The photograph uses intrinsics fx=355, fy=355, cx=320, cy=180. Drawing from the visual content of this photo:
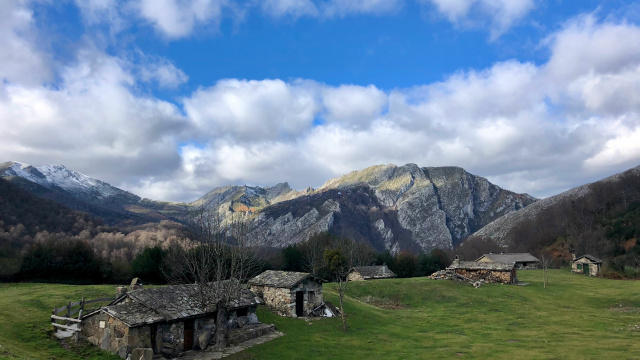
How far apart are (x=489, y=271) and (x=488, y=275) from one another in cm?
68

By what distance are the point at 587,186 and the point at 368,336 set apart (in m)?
204

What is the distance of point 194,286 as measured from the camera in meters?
28.3

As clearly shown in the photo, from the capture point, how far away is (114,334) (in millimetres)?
21047

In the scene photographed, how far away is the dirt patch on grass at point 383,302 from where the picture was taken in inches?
1759

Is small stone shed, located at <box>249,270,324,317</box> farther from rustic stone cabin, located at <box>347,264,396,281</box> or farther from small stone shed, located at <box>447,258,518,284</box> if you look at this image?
rustic stone cabin, located at <box>347,264,396,281</box>

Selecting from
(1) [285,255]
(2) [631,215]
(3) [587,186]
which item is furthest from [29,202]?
(3) [587,186]

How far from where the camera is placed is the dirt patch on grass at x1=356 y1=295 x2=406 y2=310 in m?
44.7

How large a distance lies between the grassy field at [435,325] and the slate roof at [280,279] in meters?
2.71

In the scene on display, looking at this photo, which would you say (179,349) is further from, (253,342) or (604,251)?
(604,251)

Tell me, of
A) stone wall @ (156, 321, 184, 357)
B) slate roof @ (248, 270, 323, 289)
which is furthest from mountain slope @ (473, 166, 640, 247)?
stone wall @ (156, 321, 184, 357)

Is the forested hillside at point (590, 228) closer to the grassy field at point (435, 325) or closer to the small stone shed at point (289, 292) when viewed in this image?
the grassy field at point (435, 325)

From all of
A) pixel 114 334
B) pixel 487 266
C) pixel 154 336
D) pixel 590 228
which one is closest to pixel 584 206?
pixel 590 228

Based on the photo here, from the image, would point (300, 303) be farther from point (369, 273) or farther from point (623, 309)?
point (369, 273)

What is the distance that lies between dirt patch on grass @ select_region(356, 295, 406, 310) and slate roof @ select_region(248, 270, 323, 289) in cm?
1340
